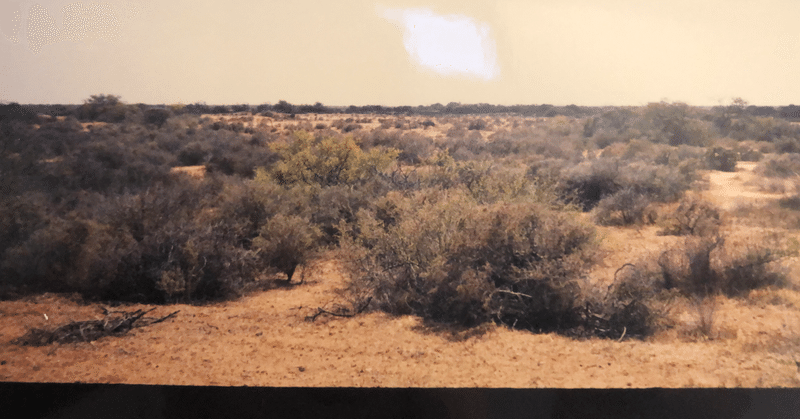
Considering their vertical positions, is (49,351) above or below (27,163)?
below

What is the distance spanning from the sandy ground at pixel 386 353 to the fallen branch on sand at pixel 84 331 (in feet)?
0.40

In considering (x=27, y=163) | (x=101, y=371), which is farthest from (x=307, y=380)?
(x=27, y=163)

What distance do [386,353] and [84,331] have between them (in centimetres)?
324

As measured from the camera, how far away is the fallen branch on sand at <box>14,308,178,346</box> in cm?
472

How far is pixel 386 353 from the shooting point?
4637 millimetres

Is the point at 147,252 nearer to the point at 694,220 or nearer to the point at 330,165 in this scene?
the point at 330,165

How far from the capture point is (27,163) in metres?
10.4

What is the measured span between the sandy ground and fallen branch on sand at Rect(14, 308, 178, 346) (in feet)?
0.40

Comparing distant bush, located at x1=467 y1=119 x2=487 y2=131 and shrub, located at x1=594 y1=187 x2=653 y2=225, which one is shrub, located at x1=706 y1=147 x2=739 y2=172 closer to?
shrub, located at x1=594 y1=187 x2=653 y2=225

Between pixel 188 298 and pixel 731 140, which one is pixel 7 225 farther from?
pixel 731 140

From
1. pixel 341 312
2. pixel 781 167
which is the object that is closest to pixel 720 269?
pixel 341 312

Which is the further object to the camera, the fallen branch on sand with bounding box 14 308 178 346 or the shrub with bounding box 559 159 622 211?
the shrub with bounding box 559 159 622 211

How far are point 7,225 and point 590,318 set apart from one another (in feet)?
27.5

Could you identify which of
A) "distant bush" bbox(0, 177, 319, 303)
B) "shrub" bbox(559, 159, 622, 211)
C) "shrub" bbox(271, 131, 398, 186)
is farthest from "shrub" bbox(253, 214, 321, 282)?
"shrub" bbox(559, 159, 622, 211)
